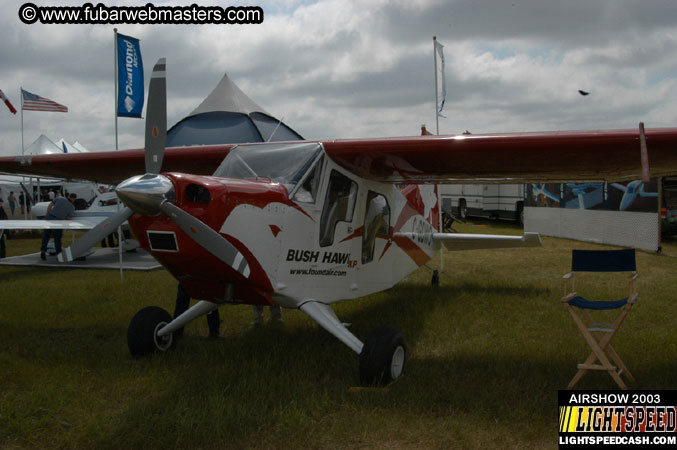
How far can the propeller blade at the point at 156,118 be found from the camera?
4.50 m

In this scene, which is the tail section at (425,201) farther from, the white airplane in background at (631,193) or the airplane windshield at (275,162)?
the white airplane in background at (631,193)

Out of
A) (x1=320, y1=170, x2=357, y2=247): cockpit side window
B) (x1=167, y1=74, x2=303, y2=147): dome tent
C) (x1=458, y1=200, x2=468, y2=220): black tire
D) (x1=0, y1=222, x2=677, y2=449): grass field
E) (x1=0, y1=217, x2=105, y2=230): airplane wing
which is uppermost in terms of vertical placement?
(x1=167, y1=74, x2=303, y2=147): dome tent

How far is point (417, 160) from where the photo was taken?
5656 millimetres

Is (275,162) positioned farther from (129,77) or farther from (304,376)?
(129,77)

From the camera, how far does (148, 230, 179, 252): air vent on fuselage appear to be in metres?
3.92

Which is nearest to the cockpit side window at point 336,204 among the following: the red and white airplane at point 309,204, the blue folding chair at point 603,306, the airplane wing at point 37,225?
the red and white airplane at point 309,204

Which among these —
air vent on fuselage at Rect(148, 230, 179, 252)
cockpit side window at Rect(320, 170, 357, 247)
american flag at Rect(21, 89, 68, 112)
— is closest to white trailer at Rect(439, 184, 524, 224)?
american flag at Rect(21, 89, 68, 112)

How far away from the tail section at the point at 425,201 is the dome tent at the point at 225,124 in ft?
29.2

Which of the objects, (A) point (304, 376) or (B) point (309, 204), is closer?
(A) point (304, 376)

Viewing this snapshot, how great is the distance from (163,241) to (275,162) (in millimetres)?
1488

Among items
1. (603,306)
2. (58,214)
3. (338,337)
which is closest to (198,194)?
(338,337)

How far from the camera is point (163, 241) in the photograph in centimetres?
396

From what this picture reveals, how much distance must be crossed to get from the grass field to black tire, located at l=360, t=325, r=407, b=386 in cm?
14

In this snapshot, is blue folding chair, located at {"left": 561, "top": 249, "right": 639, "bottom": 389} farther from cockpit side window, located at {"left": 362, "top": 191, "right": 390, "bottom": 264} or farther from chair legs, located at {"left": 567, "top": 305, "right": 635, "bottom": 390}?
cockpit side window, located at {"left": 362, "top": 191, "right": 390, "bottom": 264}
